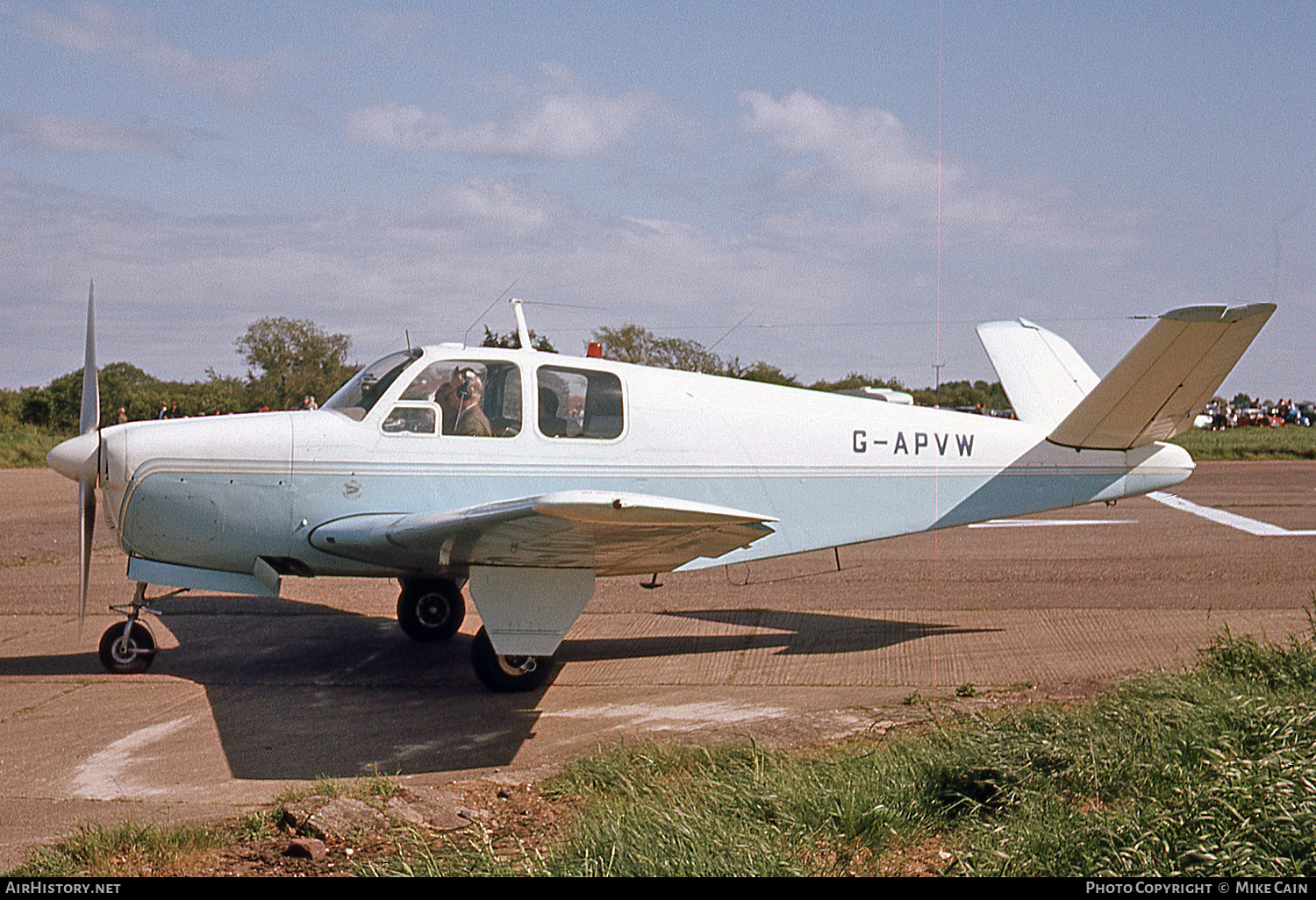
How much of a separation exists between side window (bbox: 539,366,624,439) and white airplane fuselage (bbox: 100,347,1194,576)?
0.19 ft

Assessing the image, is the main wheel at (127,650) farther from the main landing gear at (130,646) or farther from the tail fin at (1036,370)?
the tail fin at (1036,370)

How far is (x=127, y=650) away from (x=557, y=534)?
13.5 ft

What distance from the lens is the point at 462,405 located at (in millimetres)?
7109

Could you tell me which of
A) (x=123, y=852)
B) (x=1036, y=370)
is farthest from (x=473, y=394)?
(x=1036, y=370)

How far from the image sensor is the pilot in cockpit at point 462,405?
7.09 m

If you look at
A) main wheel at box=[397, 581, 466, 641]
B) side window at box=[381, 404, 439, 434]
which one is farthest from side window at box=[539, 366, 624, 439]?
main wheel at box=[397, 581, 466, 641]

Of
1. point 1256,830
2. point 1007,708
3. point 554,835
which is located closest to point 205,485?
point 554,835

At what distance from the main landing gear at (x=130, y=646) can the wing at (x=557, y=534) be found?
1.88 m

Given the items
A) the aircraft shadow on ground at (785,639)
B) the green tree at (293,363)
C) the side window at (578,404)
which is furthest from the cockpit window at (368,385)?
the green tree at (293,363)

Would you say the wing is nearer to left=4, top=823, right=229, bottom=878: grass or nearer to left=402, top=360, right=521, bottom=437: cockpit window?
left=402, top=360, right=521, bottom=437: cockpit window

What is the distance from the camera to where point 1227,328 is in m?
7.01

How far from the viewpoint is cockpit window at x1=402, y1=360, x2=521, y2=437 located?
7.09 meters

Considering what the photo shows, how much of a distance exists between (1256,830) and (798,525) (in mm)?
4685

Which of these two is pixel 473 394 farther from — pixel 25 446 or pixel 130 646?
pixel 25 446
